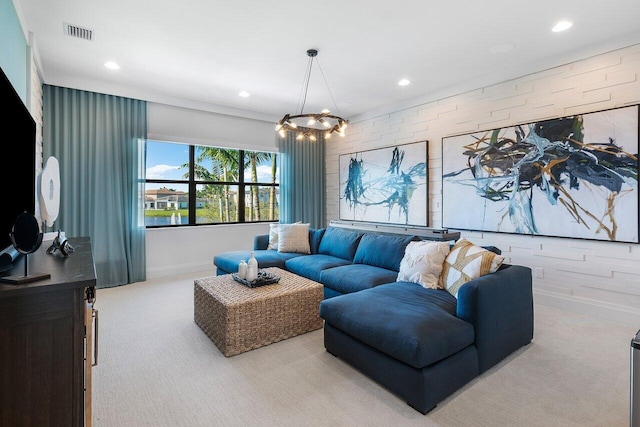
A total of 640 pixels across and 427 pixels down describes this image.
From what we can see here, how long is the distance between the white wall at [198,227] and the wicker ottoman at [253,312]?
2.16 meters

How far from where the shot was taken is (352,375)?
2.13 metres

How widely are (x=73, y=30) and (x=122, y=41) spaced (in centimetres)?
37

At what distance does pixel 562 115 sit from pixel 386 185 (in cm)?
238

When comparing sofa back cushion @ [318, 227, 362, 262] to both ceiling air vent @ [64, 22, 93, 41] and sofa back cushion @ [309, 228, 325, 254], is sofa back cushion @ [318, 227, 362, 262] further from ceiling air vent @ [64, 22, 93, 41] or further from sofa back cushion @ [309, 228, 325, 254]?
ceiling air vent @ [64, 22, 93, 41]

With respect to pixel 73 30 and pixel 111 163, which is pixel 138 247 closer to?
pixel 111 163

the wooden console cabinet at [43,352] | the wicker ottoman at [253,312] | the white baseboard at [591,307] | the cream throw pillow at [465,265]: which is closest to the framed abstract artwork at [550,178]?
the white baseboard at [591,307]

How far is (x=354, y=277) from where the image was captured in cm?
310

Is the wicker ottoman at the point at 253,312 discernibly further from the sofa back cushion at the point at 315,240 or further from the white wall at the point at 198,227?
the white wall at the point at 198,227

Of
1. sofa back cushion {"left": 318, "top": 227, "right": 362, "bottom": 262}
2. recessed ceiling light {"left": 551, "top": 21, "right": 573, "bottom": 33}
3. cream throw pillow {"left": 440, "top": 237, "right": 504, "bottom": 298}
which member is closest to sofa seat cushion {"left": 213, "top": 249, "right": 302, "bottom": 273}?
sofa back cushion {"left": 318, "top": 227, "right": 362, "bottom": 262}

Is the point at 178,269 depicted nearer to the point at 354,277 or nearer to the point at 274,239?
the point at 274,239

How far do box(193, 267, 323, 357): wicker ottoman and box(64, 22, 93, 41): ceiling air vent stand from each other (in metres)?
2.45

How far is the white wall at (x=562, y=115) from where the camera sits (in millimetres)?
2979

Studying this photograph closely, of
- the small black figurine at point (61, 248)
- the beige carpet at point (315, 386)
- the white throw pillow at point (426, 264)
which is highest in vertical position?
the small black figurine at point (61, 248)

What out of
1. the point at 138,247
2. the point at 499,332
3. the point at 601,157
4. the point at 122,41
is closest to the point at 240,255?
the point at 138,247
